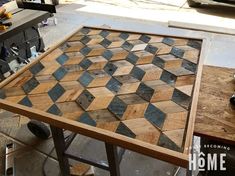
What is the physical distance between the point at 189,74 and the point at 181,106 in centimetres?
24

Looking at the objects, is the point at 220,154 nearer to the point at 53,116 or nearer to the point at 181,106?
the point at 181,106

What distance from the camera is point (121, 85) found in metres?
1.15

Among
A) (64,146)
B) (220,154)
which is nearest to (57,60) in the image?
(64,146)

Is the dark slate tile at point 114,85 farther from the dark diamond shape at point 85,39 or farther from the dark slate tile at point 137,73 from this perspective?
the dark diamond shape at point 85,39

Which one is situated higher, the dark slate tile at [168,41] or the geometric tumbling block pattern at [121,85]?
the dark slate tile at [168,41]

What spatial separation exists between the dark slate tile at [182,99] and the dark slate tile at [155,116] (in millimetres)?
96

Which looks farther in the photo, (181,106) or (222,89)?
(222,89)

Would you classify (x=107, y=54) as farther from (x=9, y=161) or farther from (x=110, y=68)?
(x=9, y=161)

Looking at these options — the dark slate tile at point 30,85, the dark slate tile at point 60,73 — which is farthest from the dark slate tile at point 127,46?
the dark slate tile at point 30,85

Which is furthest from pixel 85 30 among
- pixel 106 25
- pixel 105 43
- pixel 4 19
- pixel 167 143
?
pixel 106 25

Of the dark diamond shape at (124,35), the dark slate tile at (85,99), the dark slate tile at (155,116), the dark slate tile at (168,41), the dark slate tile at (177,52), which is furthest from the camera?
the dark diamond shape at (124,35)

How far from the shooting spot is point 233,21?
11.8ft

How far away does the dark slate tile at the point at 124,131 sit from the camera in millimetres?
896

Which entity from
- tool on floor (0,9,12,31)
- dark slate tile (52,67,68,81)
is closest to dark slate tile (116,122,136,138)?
dark slate tile (52,67,68,81)
